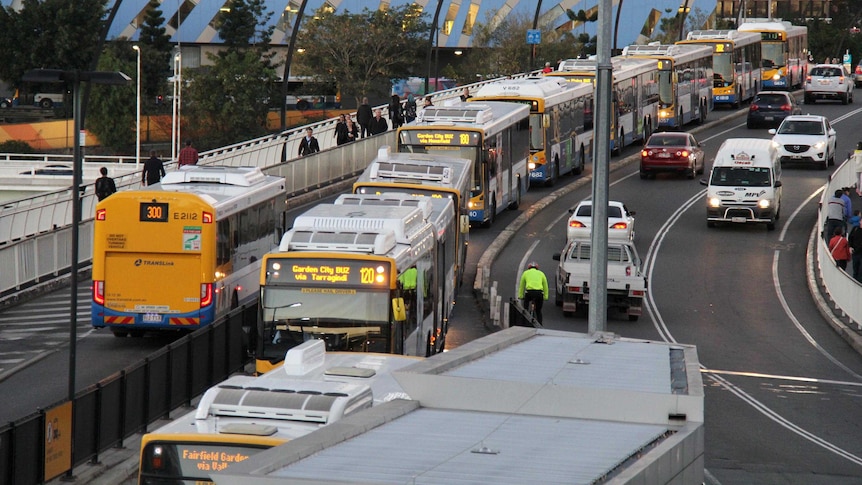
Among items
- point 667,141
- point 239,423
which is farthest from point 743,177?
point 239,423

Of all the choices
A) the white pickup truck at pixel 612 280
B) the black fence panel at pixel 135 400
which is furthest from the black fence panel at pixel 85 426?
the white pickup truck at pixel 612 280

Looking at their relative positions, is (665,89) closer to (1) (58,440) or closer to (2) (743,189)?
(2) (743,189)

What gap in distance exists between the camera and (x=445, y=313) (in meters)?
24.6

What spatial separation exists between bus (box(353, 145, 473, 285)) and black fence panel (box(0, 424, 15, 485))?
551 inches

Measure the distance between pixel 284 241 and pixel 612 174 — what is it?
99.3 ft

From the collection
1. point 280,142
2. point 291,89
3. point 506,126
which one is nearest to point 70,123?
point 291,89

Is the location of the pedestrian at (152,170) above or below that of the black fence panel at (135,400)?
above

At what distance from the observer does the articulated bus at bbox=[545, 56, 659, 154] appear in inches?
1976

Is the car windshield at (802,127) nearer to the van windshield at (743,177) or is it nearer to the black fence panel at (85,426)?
the van windshield at (743,177)

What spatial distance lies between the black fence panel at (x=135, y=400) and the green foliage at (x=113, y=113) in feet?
207

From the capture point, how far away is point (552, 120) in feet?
141

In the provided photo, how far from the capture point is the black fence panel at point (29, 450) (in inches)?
564

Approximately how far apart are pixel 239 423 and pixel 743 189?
30.8 meters

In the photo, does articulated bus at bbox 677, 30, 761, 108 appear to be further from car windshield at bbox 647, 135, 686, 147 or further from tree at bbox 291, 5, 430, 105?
tree at bbox 291, 5, 430, 105
